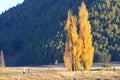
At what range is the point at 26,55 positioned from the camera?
199375mm

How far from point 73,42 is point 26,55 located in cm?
11558

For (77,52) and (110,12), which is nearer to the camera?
(77,52)

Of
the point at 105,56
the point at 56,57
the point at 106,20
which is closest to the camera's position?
the point at 105,56

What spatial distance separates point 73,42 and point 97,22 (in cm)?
10911

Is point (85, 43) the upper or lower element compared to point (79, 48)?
upper

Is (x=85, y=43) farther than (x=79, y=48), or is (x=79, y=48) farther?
(x=85, y=43)

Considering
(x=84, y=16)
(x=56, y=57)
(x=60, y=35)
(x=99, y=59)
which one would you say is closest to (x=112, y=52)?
(x=99, y=59)

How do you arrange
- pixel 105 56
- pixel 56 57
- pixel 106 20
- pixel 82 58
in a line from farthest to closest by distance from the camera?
pixel 106 20 → pixel 56 57 → pixel 105 56 → pixel 82 58

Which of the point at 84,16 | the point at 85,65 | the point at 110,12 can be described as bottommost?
the point at 85,65

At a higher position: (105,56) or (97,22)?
(97,22)

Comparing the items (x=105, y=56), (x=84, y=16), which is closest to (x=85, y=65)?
(x=84, y=16)

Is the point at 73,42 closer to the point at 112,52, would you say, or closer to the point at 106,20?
the point at 112,52

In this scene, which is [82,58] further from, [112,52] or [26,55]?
[26,55]

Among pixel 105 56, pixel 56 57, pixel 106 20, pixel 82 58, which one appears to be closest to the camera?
pixel 82 58
